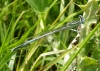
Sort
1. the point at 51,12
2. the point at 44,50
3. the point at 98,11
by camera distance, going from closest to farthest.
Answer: the point at 98,11 < the point at 44,50 < the point at 51,12

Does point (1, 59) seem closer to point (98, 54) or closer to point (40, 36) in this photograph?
point (40, 36)

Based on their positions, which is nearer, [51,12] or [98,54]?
[98,54]

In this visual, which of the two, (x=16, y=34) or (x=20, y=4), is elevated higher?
(x=20, y=4)

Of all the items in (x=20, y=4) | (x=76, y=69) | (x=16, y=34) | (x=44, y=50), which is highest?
(x=20, y=4)

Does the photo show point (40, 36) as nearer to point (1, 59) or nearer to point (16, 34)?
point (1, 59)

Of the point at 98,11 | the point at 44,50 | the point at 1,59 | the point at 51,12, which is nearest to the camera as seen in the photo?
the point at 98,11

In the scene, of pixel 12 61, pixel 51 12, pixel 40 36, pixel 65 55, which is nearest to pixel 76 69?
pixel 65 55

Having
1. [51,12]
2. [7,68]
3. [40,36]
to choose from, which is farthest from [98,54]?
[51,12]
